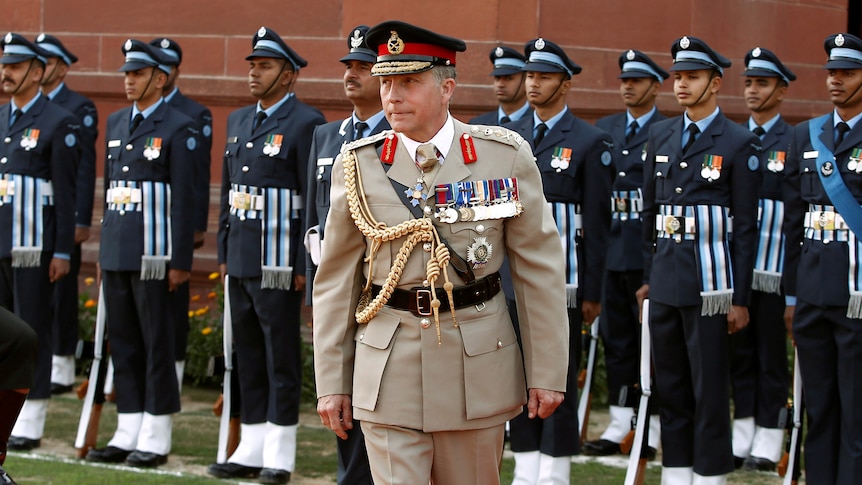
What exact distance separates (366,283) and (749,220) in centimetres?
300

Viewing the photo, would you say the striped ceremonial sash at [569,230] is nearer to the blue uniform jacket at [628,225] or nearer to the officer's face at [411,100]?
the blue uniform jacket at [628,225]

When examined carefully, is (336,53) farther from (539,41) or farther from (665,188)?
(665,188)

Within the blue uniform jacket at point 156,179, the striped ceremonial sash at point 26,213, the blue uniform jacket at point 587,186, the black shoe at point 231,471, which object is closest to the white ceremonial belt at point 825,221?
the blue uniform jacket at point 587,186

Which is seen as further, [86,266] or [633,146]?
[86,266]

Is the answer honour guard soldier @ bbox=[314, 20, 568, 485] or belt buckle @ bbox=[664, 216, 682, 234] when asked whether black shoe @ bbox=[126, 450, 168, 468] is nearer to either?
belt buckle @ bbox=[664, 216, 682, 234]

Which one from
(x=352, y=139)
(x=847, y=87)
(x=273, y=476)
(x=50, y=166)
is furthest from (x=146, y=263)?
(x=847, y=87)

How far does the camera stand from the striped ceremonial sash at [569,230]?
7.87 m

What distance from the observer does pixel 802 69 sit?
12.4 m

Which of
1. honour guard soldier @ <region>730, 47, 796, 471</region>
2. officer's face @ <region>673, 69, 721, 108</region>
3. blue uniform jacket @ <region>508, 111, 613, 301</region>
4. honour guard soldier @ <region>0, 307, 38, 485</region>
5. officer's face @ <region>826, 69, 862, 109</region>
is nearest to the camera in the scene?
honour guard soldier @ <region>0, 307, 38, 485</region>

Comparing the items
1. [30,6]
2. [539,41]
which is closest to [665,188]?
[539,41]

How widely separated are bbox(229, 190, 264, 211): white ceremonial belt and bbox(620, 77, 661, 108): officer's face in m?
3.14

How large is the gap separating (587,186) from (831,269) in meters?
1.56

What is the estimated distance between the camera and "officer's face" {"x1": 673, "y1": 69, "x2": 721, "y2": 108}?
748 cm

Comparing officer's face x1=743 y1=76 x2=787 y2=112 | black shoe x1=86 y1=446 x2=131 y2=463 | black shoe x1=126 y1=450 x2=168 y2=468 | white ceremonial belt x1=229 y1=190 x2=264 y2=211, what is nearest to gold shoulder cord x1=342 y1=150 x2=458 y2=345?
white ceremonial belt x1=229 y1=190 x2=264 y2=211
